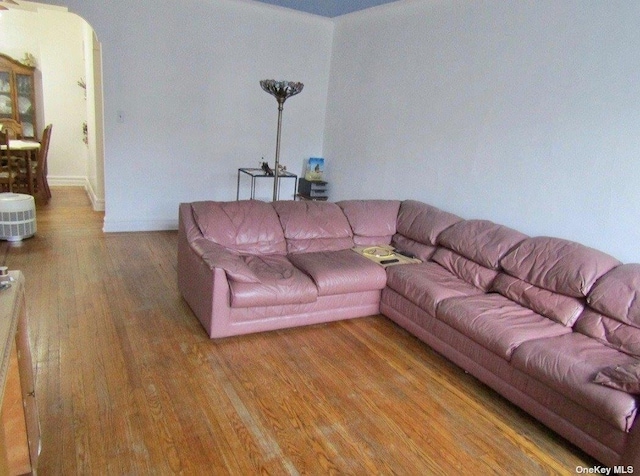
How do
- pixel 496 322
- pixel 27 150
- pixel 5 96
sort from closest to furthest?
pixel 496 322 → pixel 27 150 → pixel 5 96

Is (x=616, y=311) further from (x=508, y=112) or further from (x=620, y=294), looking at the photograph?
(x=508, y=112)

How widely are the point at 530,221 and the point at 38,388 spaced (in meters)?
3.35

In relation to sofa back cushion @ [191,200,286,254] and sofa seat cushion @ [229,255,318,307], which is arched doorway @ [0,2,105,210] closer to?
sofa back cushion @ [191,200,286,254]

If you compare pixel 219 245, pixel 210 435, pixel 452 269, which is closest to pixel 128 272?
pixel 219 245

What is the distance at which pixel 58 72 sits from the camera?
22.0 ft

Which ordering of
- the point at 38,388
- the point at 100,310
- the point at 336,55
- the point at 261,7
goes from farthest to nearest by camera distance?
the point at 336,55 < the point at 261,7 < the point at 100,310 < the point at 38,388

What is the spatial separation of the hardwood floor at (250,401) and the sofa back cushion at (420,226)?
2.35 feet

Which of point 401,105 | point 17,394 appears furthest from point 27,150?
point 17,394

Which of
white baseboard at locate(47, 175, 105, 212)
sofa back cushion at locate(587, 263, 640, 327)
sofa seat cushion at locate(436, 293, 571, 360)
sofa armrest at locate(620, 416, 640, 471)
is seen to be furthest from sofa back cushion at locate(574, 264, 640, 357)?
white baseboard at locate(47, 175, 105, 212)

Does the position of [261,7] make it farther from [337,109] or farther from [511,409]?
[511,409]

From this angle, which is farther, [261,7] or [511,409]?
[261,7]

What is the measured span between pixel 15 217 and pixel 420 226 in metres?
3.78

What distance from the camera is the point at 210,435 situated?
6.90ft

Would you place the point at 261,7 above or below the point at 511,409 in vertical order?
above
